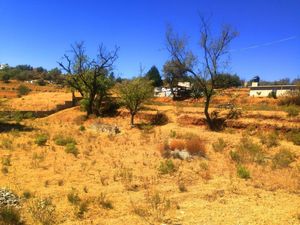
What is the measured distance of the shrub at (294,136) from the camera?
71.6 feet

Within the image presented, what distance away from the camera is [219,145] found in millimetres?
21375

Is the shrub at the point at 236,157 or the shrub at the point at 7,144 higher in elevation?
the shrub at the point at 7,144

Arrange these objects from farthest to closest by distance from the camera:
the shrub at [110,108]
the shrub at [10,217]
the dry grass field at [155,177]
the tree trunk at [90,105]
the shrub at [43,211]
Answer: the shrub at [110,108] → the tree trunk at [90,105] → the dry grass field at [155,177] → the shrub at [43,211] → the shrub at [10,217]

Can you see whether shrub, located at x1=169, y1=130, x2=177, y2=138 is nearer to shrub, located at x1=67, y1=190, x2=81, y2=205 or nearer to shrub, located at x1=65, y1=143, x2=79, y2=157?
shrub, located at x1=65, y1=143, x2=79, y2=157

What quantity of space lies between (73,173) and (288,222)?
761 cm

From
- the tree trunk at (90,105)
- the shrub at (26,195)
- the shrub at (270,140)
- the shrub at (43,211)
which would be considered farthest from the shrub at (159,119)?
the shrub at (43,211)

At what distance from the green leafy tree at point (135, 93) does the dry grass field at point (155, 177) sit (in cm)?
528

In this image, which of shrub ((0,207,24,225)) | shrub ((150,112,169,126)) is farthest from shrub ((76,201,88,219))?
shrub ((150,112,169,126))

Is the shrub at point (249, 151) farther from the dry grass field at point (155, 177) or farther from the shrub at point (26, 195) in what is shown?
the shrub at point (26, 195)

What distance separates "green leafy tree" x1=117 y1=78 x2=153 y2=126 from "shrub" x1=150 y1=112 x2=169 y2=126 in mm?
1774

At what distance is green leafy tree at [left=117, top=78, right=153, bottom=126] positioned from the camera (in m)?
30.1

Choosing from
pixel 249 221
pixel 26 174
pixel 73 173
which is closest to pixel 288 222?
pixel 249 221

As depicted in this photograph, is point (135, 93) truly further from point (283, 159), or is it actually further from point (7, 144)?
point (283, 159)

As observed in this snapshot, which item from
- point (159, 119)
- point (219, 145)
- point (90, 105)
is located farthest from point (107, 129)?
point (90, 105)
